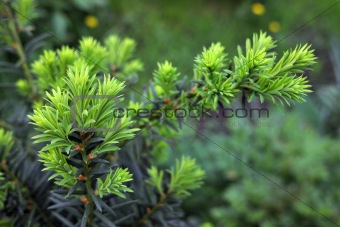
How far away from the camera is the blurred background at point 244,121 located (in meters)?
1.99

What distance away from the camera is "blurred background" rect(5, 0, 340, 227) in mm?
1992

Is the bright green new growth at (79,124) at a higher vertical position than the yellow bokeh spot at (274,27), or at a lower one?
lower

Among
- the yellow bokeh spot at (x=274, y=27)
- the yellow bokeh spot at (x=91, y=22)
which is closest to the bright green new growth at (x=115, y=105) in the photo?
the yellow bokeh spot at (x=91, y=22)

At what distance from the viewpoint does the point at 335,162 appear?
222 cm

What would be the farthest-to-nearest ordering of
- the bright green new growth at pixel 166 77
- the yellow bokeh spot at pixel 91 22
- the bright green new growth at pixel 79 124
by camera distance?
the yellow bokeh spot at pixel 91 22 → the bright green new growth at pixel 166 77 → the bright green new growth at pixel 79 124

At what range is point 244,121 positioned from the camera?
8.09ft

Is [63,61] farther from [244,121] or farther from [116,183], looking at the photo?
[244,121]

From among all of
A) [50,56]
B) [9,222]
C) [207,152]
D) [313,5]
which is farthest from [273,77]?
[313,5]

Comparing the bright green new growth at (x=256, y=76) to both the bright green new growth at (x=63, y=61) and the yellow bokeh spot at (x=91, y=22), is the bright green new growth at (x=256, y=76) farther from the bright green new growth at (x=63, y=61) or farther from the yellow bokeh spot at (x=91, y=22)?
the yellow bokeh spot at (x=91, y=22)

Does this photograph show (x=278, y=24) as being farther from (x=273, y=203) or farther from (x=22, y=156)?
(x=22, y=156)

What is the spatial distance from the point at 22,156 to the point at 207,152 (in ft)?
4.93

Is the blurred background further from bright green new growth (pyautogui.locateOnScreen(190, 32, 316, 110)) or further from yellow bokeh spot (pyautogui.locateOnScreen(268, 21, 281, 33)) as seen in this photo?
bright green new growth (pyautogui.locateOnScreen(190, 32, 316, 110))

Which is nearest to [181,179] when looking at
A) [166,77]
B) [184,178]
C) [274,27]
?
[184,178]

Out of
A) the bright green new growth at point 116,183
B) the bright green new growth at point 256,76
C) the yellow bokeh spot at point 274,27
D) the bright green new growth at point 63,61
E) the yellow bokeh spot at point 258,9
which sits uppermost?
the yellow bokeh spot at point 258,9
